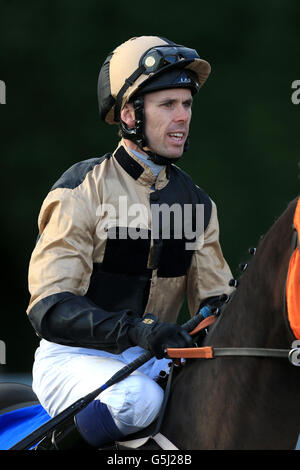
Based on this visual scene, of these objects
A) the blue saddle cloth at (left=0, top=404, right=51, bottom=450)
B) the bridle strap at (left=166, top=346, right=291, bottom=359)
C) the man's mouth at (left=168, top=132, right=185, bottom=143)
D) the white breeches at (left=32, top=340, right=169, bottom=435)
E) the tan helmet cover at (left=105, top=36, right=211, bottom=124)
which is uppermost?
the tan helmet cover at (left=105, top=36, right=211, bottom=124)

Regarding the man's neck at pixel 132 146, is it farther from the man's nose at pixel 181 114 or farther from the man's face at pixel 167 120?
the man's nose at pixel 181 114

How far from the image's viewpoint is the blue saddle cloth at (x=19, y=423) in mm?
2478

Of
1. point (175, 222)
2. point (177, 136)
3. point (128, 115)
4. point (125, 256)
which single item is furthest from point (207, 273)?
point (128, 115)

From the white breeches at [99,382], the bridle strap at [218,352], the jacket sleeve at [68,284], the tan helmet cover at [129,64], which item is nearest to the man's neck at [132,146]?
the tan helmet cover at [129,64]

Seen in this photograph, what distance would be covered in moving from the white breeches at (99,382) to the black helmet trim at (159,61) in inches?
34.0

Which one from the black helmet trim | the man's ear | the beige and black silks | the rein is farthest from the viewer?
the man's ear

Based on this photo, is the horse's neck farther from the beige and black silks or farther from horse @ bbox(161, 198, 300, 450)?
the beige and black silks

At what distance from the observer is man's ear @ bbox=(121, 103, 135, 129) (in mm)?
2590

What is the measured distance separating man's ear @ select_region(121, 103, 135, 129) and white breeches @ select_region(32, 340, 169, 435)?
29.7 inches

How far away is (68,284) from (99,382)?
32cm

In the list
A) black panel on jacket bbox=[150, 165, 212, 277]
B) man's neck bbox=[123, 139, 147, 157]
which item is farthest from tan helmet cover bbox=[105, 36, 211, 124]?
black panel on jacket bbox=[150, 165, 212, 277]

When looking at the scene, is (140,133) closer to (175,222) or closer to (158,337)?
(175,222)
